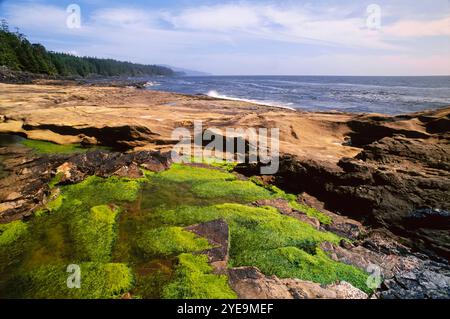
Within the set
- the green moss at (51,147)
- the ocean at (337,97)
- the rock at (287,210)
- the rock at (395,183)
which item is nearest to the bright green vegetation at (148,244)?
the rock at (287,210)

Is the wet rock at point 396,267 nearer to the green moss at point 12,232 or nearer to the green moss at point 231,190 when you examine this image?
the green moss at point 231,190

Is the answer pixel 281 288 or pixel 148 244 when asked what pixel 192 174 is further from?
pixel 281 288

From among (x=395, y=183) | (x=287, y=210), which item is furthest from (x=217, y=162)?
(x=395, y=183)

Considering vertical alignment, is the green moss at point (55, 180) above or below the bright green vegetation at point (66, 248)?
above

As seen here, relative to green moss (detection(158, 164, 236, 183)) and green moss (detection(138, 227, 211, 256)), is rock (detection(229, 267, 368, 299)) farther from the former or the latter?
green moss (detection(158, 164, 236, 183))

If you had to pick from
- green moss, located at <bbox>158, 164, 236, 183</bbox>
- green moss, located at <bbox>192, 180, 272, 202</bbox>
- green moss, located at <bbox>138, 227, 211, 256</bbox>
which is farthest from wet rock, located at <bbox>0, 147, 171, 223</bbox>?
green moss, located at <bbox>138, 227, 211, 256</bbox>

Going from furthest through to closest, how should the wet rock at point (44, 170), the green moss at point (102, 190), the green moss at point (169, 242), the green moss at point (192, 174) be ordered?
1. the green moss at point (192, 174)
2. the green moss at point (102, 190)
3. the wet rock at point (44, 170)
4. the green moss at point (169, 242)

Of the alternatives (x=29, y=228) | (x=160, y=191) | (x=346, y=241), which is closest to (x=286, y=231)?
(x=346, y=241)
